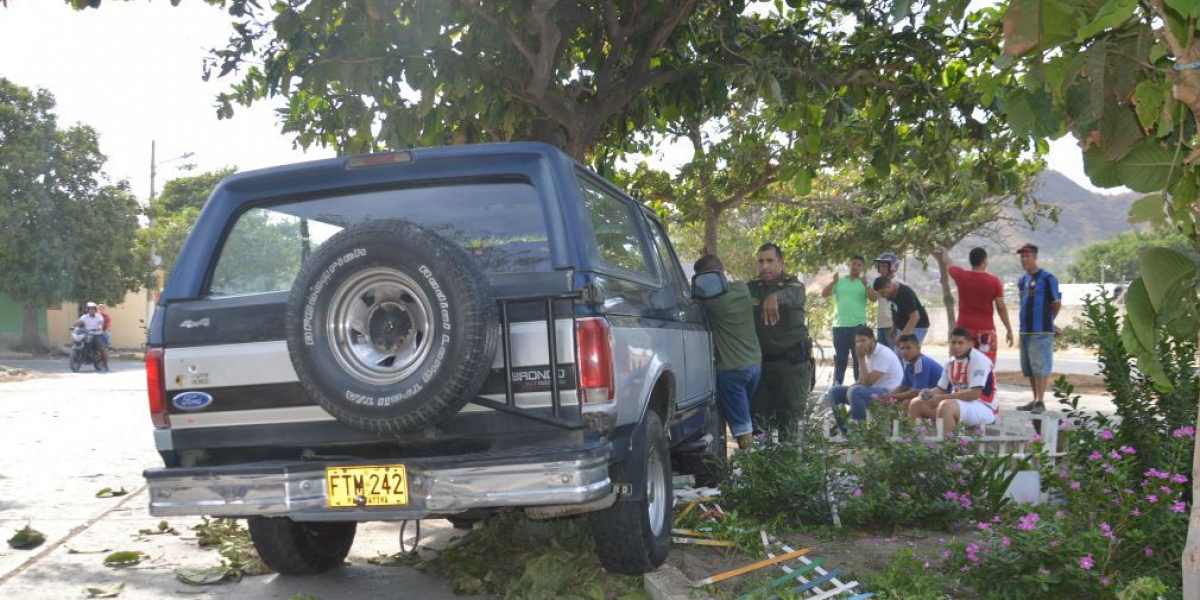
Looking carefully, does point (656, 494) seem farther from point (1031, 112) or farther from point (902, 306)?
point (902, 306)

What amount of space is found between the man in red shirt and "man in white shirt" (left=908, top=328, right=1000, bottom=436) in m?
2.40

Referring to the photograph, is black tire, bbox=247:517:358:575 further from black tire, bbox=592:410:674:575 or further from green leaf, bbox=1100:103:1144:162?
green leaf, bbox=1100:103:1144:162

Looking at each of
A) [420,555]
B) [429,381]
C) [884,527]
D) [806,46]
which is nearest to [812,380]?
[806,46]

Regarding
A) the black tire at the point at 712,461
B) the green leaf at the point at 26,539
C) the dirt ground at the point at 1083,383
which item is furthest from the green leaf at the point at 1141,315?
the dirt ground at the point at 1083,383

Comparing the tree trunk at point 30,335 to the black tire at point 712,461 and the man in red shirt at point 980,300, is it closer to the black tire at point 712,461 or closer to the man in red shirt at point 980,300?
the man in red shirt at point 980,300

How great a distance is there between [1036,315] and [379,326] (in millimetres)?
7651

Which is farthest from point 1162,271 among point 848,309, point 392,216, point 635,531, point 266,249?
point 848,309

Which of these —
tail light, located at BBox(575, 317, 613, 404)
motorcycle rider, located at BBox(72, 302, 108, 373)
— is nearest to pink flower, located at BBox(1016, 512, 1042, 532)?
tail light, located at BBox(575, 317, 613, 404)

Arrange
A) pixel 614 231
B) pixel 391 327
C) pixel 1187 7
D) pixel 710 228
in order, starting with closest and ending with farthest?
1. pixel 1187 7
2. pixel 391 327
3. pixel 614 231
4. pixel 710 228

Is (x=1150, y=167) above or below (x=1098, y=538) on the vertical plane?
above

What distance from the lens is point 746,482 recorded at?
566 cm

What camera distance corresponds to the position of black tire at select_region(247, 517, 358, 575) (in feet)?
15.9

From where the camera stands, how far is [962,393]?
7082mm

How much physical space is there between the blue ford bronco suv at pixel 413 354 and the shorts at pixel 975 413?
2899 millimetres
